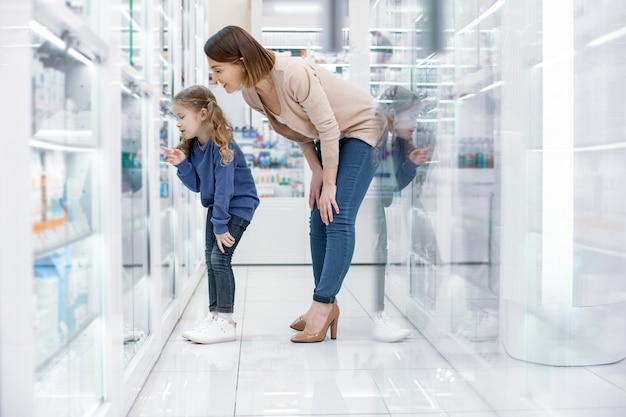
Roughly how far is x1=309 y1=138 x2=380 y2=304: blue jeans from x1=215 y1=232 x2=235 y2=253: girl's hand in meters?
0.40

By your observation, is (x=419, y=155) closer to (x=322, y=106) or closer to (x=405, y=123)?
(x=405, y=123)

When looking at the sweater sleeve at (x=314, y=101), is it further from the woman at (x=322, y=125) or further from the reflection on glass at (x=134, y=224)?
the reflection on glass at (x=134, y=224)

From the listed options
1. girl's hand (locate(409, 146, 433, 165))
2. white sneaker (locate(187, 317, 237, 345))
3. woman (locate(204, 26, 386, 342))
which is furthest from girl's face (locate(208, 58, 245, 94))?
white sneaker (locate(187, 317, 237, 345))

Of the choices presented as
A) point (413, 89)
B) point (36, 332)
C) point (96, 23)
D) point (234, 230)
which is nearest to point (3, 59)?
point (36, 332)

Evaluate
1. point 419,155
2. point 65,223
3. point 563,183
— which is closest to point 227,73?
point 419,155

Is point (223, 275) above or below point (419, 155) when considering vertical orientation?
below

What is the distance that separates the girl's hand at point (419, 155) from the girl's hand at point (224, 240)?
953 mm

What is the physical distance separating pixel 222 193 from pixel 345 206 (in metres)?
0.50

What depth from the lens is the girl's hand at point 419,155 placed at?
190 centimetres

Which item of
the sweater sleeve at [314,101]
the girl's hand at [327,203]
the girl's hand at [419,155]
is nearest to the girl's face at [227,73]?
the sweater sleeve at [314,101]

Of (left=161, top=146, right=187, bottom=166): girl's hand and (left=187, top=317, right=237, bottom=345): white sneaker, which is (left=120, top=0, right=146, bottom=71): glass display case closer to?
(left=161, top=146, right=187, bottom=166): girl's hand

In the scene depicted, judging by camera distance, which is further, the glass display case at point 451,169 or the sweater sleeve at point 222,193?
the sweater sleeve at point 222,193

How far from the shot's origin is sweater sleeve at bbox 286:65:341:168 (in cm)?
232

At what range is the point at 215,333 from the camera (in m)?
2.63
